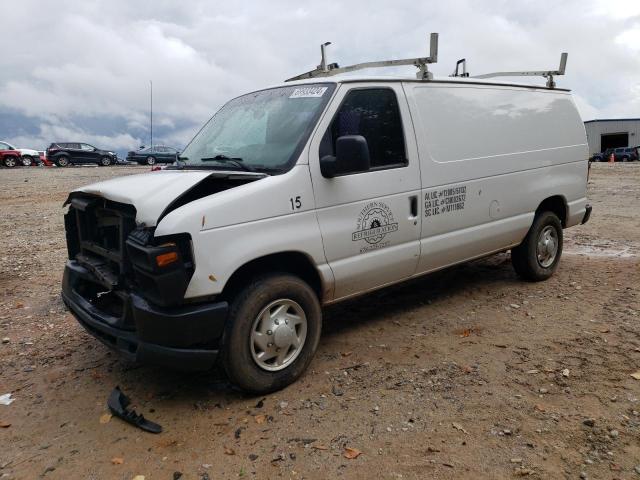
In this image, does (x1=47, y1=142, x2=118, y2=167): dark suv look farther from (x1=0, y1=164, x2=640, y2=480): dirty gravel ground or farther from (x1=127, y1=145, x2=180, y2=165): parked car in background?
(x1=0, y1=164, x2=640, y2=480): dirty gravel ground

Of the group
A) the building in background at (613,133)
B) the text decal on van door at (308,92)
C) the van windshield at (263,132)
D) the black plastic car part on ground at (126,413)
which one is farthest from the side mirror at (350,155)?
the building in background at (613,133)

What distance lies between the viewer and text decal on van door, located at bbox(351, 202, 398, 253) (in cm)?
396

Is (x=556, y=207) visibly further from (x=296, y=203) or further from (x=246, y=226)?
(x=246, y=226)

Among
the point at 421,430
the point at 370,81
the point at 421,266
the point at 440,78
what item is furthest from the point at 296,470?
the point at 440,78

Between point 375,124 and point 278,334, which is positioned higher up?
point 375,124

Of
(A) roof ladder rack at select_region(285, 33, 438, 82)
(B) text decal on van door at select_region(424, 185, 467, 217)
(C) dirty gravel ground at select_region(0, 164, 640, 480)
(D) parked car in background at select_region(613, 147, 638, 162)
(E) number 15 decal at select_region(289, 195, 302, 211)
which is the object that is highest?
(A) roof ladder rack at select_region(285, 33, 438, 82)

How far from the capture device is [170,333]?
124 inches

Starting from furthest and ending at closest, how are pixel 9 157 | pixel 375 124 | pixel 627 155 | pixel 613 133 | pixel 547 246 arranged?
pixel 613 133
pixel 627 155
pixel 9 157
pixel 547 246
pixel 375 124

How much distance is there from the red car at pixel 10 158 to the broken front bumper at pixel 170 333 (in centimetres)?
3293

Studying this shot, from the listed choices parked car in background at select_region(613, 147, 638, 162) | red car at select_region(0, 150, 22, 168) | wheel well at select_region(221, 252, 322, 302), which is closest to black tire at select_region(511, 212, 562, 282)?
wheel well at select_region(221, 252, 322, 302)

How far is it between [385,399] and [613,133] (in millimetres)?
59143

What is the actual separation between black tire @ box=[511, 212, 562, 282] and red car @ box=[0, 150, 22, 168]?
32.9 meters

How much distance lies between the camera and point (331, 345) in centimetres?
439

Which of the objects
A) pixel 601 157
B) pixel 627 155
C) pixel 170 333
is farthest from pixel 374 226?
pixel 601 157
